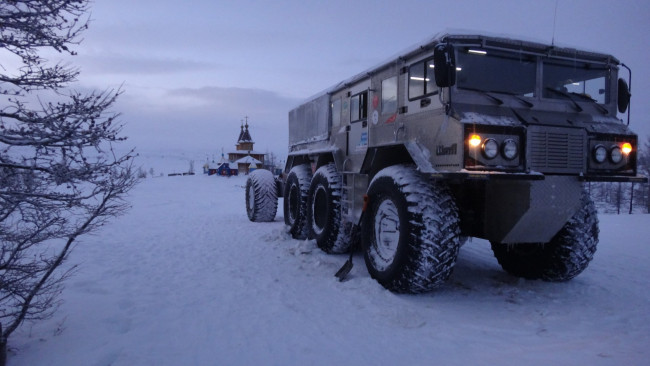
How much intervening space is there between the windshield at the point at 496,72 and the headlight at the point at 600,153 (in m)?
0.94

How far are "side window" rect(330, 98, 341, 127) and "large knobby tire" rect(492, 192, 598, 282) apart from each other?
4129 millimetres

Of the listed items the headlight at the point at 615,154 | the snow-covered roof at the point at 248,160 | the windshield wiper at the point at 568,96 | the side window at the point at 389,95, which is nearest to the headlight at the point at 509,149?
the windshield wiper at the point at 568,96

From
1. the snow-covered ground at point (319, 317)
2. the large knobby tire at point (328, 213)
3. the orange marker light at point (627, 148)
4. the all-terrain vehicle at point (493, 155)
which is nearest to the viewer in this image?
the snow-covered ground at point (319, 317)

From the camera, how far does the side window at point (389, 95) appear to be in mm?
6113

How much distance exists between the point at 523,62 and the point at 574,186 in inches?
62.2

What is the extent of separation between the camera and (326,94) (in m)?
8.87

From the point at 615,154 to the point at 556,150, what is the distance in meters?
0.88

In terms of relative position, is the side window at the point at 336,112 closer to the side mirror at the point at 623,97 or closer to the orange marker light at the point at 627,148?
the side mirror at the point at 623,97

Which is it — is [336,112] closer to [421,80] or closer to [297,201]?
[297,201]

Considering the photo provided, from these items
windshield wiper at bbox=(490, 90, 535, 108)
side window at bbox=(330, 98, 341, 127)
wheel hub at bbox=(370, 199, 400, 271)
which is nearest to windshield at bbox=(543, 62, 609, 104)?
windshield wiper at bbox=(490, 90, 535, 108)

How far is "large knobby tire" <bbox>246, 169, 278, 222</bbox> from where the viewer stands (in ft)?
39.3

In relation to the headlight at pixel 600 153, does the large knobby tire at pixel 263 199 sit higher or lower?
lower

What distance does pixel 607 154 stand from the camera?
16.2 ft

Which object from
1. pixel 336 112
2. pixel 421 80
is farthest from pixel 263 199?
pixel 421 80
